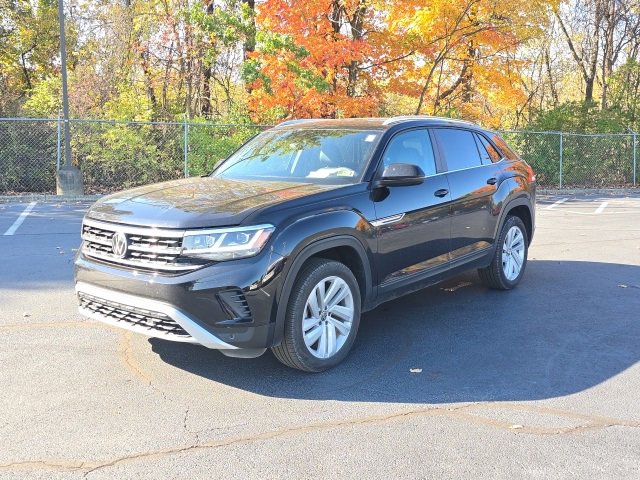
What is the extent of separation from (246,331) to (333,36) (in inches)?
525

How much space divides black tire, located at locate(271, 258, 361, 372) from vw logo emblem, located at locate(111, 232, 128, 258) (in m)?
1.11

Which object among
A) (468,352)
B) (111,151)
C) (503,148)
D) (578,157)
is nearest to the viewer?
(468,352)

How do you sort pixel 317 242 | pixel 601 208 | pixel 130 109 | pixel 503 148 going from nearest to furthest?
pixel 317 242
pixel 503 148
pixel 601 208
pixel 130 109

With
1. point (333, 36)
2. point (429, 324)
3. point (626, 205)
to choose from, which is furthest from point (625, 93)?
point (429, 324)

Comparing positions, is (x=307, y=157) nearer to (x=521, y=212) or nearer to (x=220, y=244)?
(x=220, y=244)

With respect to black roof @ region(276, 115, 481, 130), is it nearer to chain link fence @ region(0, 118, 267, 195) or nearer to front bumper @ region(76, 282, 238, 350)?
front bumper @ region(76, 282, 238, 350)

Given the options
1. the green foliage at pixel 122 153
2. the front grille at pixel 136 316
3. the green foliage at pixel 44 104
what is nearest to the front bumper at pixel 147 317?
the front grille at pixel 136 316

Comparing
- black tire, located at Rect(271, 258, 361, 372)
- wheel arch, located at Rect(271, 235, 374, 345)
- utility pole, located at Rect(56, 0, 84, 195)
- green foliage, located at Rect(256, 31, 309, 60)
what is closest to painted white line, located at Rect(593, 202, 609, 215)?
green foliage, located at Rect(256, 31, 309, 60)

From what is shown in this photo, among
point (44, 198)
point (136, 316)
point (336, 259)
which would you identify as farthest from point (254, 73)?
point (136, 316)

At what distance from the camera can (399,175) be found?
4508 millimetres

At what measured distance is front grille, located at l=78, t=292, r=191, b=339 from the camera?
373 centimetres

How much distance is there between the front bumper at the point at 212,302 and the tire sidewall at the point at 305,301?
0.57ft

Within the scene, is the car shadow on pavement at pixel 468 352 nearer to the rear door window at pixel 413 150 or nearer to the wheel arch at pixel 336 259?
the wheel arch at pixel 336 259

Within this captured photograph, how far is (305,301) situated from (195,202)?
3.25 ft
